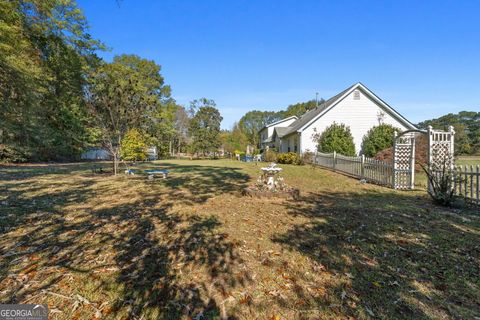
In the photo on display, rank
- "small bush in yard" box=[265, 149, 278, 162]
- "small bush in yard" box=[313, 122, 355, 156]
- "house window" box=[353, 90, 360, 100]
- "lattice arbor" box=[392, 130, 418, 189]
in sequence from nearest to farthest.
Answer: "lattice arbor" box=[392, 130, 418, 189] < "small bush in yard" box=[313, 122, 355, 156] < "house window" box=[353, 90, 360, 100] < "small bush in yard" box=[265, 149, 278, 162]

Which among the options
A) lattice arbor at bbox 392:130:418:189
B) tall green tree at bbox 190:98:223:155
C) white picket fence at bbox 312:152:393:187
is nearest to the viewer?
lattice arbor at bbox 392:130:418:189

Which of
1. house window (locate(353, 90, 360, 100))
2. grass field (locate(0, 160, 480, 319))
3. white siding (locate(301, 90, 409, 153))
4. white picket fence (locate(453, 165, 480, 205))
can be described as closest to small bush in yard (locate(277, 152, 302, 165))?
white siding (locate(301, 90, 409, 153))

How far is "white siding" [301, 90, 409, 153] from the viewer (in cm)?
2084

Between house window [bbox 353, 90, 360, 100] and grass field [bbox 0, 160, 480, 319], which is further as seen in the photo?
house window [bbox 353, 90, 360, 100]

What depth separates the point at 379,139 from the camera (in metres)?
19.2

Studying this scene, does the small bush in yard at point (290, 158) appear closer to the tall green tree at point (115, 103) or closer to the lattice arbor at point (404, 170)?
the lattice arbor at point (404, 170)

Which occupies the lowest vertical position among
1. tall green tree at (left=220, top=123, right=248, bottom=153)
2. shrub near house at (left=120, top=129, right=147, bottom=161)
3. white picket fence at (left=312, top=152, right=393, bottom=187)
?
white picket fence at (left=312, top=152, right=393, bottom=187)

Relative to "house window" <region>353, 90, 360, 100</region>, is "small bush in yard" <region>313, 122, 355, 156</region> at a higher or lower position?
lower

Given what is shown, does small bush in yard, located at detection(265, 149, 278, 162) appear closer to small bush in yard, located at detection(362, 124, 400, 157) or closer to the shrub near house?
small bush in yard, located at detection(362, 124, 400, 157)

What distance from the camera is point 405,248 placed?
3.79 metres

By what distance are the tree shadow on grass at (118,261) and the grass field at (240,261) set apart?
0.02 m

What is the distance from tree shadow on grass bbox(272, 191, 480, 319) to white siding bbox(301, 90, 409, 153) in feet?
52.4

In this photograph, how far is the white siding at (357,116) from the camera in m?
20.8

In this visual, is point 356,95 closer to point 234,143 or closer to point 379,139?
point 379,139
